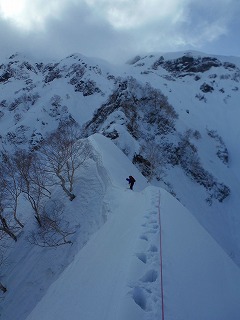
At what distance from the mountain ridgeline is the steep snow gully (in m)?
25.5

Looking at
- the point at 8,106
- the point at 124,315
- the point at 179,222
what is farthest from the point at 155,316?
the point at 8,106

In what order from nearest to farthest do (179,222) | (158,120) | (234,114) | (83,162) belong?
→ (179,222)
(83,162)
(158,120)
(234,114)

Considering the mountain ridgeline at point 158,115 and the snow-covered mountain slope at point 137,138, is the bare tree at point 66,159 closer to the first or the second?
the snow-covered mountain slope at point 137,138

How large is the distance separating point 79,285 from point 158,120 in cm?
4832

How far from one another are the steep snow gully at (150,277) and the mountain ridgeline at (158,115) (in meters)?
25.5

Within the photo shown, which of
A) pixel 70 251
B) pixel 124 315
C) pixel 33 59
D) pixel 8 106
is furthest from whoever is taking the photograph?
pixel 33 59

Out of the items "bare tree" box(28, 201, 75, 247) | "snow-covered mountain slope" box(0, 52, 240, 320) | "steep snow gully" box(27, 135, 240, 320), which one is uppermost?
"snow-covered mountain slope" box(0, 52, 240, 320)

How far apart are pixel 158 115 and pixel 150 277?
50204mm

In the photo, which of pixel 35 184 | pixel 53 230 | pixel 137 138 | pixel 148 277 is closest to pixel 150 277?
pixel 148 277

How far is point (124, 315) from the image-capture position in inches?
233

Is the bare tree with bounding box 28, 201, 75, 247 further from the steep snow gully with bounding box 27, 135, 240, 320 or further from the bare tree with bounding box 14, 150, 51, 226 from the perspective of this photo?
the steep snow gully with bounding box 27, 135, 240, 320

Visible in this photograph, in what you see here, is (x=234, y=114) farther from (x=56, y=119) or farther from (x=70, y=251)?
(x=70, y=251)

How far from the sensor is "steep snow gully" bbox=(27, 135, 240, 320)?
6.51 meters

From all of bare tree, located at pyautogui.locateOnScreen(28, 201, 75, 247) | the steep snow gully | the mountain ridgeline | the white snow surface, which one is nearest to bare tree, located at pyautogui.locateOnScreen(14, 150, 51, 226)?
bare tree, located at pyautogui.locateOnScreen(28, 201, 75, 247)
